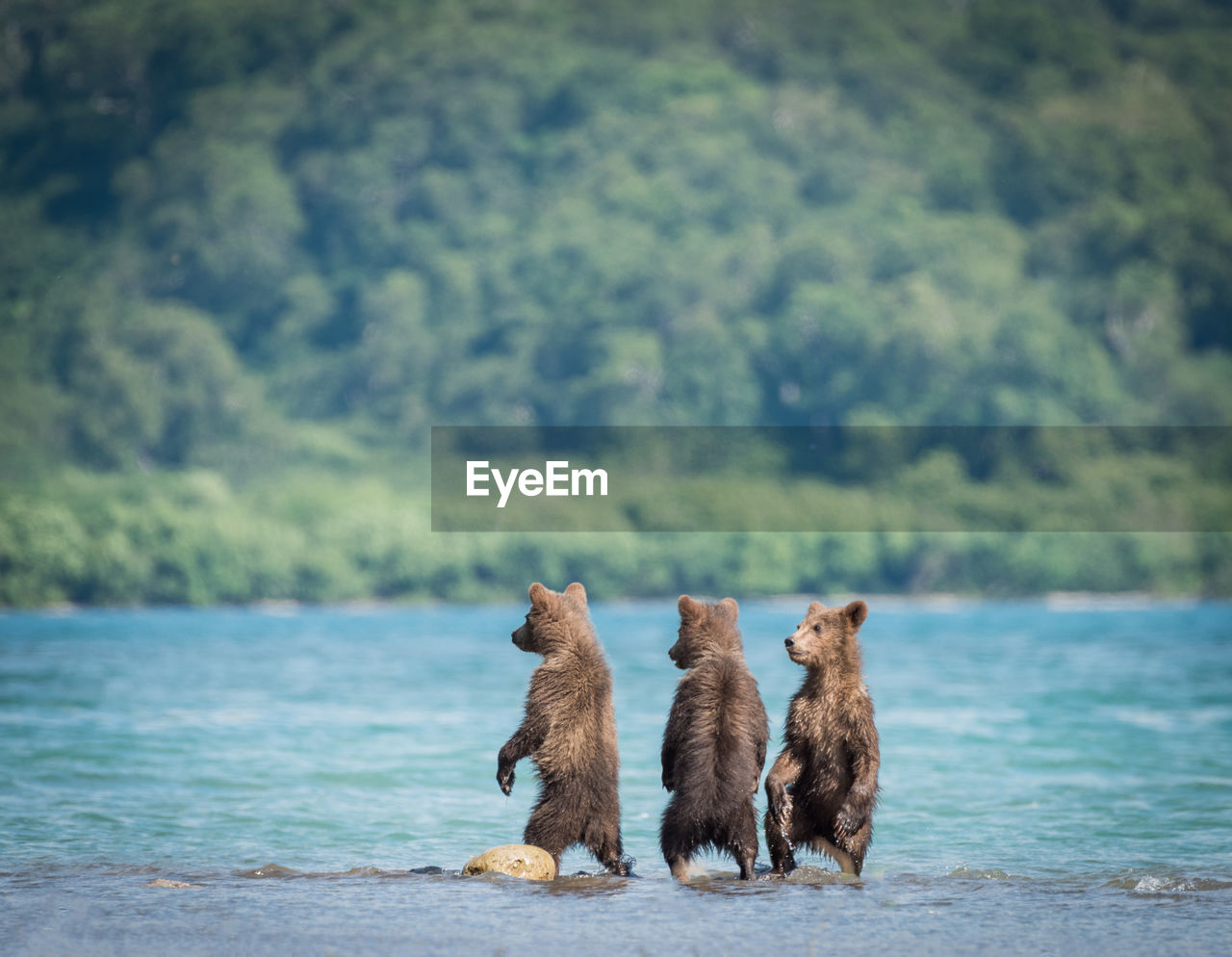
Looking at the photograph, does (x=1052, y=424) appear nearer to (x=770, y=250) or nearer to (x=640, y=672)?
(x=770, y=250)

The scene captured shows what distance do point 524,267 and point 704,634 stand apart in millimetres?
144711

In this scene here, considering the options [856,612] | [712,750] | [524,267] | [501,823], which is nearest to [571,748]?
[712,750]

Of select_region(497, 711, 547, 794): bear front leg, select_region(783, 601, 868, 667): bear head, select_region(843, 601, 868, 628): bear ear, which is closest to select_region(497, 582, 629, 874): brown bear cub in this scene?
select_region(497, 711, 547, 794): bear front leg

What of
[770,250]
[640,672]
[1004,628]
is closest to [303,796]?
[640,672]

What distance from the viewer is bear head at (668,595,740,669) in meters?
9.31

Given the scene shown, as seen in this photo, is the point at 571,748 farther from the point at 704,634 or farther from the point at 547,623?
the point at 704,634

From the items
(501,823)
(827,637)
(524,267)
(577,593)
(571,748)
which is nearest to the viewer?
(827,637)

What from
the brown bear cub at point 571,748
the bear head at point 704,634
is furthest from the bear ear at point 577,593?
the bear head at point 704,634

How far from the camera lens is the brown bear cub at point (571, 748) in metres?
9.42

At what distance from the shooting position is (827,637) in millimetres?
9266

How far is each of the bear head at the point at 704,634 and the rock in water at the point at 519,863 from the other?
1352 millimetres

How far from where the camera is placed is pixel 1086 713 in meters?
26.6

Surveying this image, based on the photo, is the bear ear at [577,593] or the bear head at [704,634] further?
the bear ear at [577,593]

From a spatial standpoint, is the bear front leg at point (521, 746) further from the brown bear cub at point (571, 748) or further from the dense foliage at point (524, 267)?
the dense foliage at point (524, 267)
